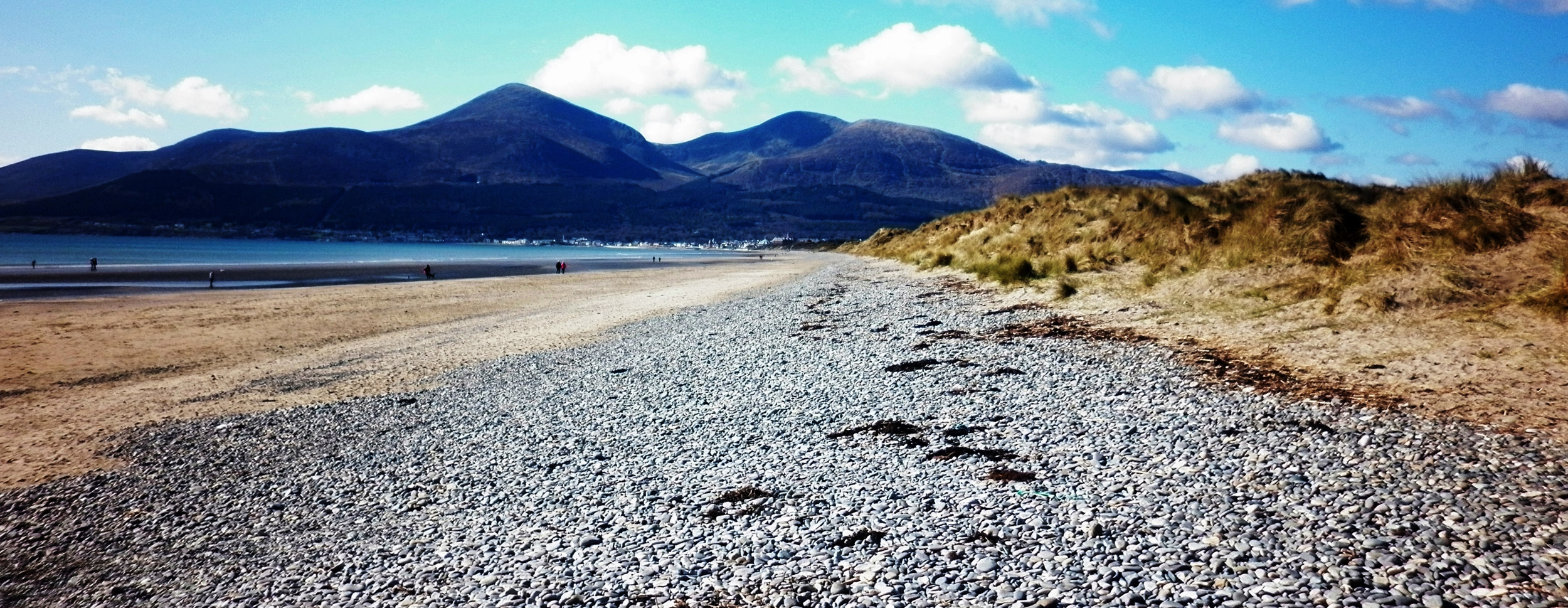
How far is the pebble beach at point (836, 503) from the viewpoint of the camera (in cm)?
442

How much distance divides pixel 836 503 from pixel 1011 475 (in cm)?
135

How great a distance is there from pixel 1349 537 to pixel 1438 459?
1597 mm

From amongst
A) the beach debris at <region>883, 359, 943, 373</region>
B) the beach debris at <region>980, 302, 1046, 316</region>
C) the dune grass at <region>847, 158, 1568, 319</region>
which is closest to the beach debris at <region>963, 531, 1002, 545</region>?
the beach debris at <region>883, 359, 943, 373</region>

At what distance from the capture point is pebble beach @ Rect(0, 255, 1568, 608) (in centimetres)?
442

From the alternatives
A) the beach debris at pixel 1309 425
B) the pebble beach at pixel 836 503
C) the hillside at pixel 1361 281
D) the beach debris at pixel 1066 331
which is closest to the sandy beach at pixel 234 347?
the pebble beach at pixel 836 503

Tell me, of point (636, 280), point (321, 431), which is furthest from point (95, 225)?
point (321, 431)

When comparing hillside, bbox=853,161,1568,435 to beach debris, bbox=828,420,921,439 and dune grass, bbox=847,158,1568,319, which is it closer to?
dune grass, bbox=847,158,1568,319

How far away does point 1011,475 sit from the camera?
6.21 m

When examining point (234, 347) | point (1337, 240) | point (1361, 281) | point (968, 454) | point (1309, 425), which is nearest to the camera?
point (1309, 425)

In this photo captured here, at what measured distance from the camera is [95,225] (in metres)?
143

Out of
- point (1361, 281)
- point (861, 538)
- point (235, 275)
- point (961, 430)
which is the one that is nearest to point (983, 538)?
point (861, 538)

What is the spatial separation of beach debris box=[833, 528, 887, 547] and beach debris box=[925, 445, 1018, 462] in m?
1.64

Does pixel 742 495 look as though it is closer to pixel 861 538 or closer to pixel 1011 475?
pixel 861 538

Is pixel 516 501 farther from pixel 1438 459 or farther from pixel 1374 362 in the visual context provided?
pixel 1374 362
